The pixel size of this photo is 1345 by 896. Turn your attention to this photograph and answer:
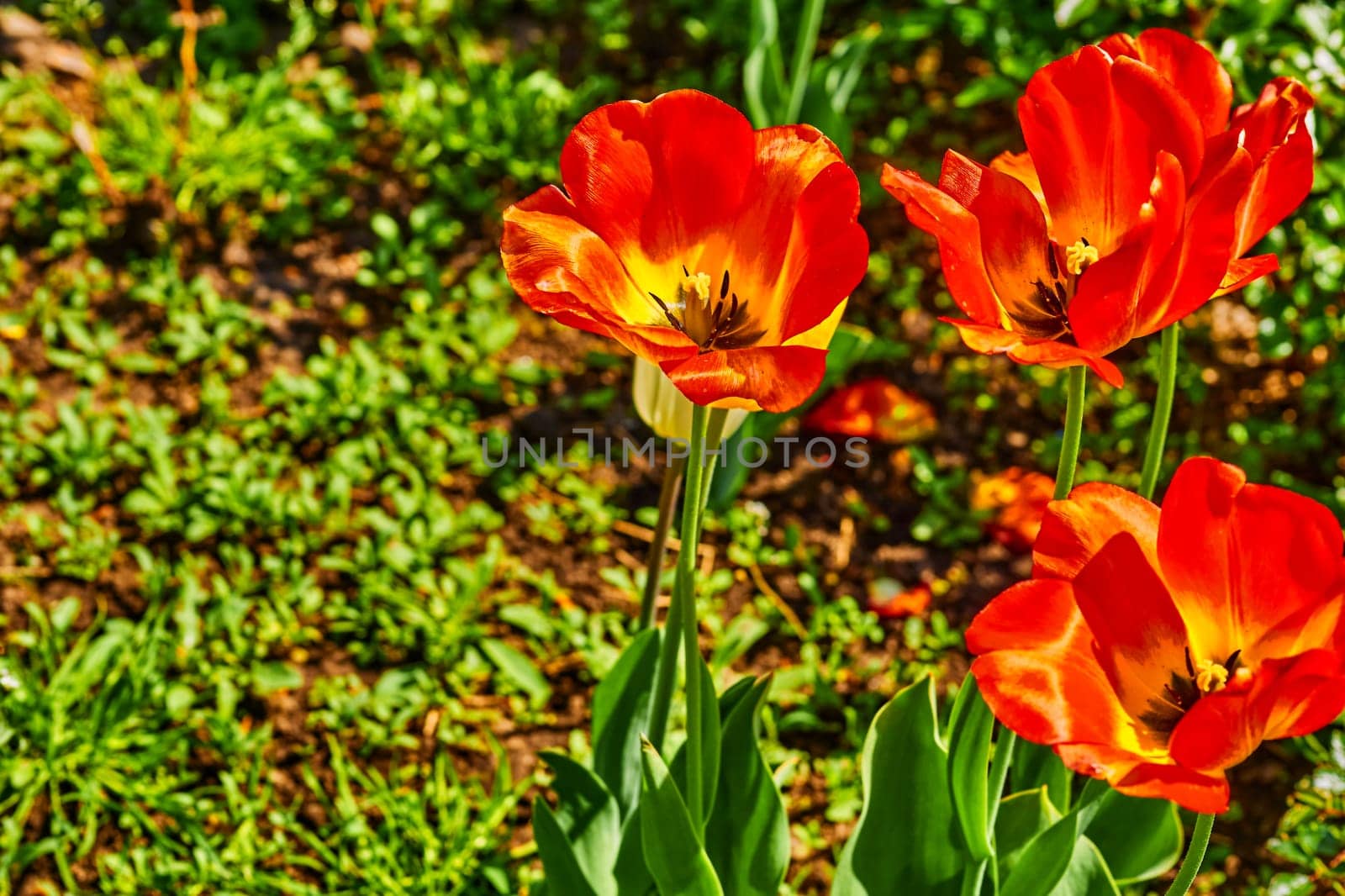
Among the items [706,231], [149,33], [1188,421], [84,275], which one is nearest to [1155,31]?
[706,231]

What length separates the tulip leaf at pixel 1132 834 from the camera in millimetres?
1477

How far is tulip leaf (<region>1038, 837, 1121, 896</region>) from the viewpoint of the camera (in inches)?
49.4

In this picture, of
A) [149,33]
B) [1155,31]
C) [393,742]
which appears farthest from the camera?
[149,33]

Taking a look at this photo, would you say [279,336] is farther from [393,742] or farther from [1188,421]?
[1188,421]

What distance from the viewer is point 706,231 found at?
114 centimetres

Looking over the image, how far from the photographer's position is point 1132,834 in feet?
4.87

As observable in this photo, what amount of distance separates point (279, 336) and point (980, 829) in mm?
1860

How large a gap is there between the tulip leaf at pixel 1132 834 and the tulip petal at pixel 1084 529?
0.62 meters

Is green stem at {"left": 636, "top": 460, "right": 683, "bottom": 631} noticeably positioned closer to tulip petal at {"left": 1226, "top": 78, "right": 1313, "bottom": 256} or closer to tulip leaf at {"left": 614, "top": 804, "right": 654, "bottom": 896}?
tulip leaf at {"left": 614, "top": 804, "right": 654, "bottom": 896}

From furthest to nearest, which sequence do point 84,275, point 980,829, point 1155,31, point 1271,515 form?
1. point 84,275
2. point 980,829
3. point 1155,31
4. point 1271,515

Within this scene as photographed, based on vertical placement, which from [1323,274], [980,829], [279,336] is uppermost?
[1323,274]

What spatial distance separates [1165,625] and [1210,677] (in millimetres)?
49

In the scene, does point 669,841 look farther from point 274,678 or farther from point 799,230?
point 274,678

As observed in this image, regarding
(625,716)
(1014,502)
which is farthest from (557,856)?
(1014,502)
